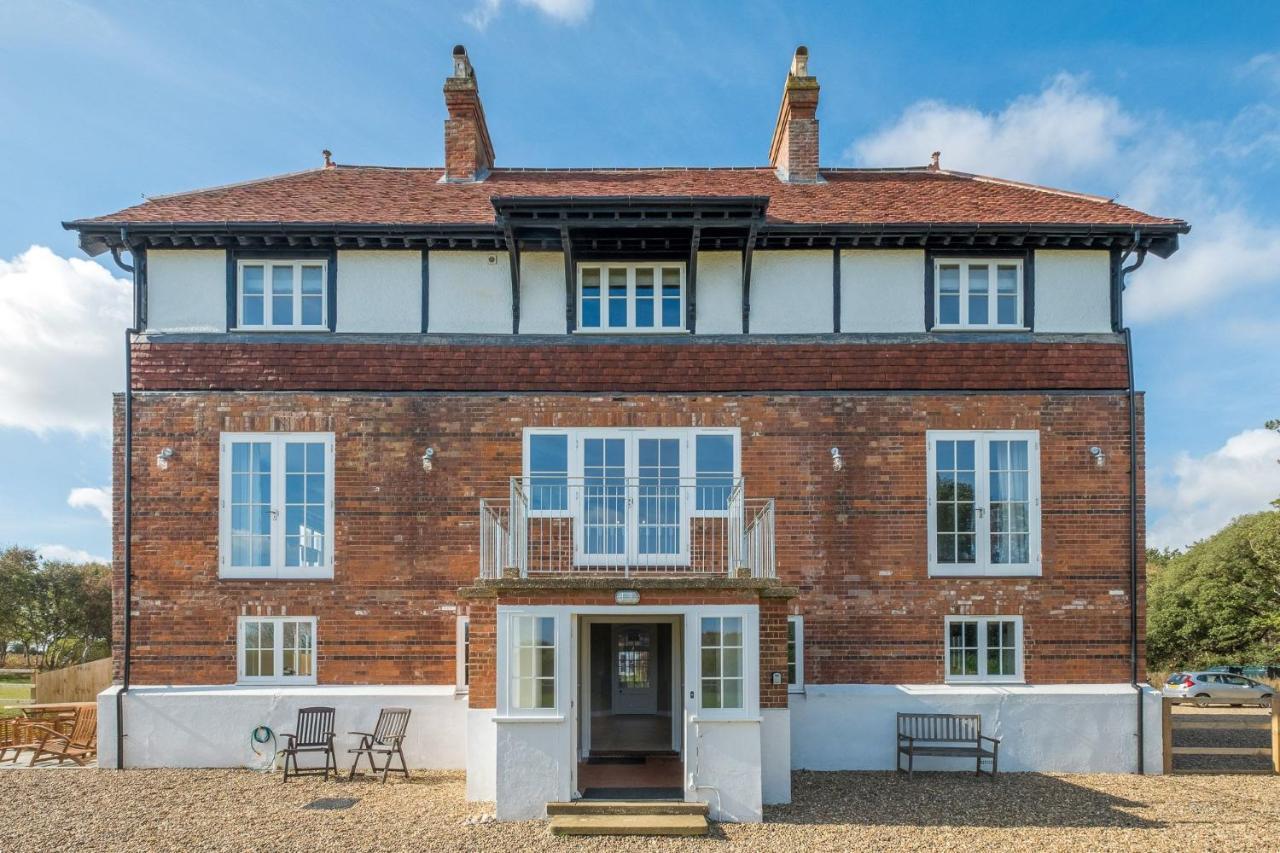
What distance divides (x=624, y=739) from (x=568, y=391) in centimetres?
504

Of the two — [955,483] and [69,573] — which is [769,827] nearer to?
[955,483]

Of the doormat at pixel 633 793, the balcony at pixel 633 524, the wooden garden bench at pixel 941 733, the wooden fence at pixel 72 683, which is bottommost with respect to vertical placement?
the wooden fence at pixel 72 683

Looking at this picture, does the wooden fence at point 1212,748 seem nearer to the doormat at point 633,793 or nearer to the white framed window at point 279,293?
the doormat at point 633,793

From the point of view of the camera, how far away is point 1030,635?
11.6 m

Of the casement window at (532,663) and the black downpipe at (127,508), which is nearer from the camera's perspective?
the casement window at (532,663)

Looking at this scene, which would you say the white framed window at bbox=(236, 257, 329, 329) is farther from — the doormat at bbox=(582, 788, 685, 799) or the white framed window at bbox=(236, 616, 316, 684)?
the doormat at bbox=(582, 788, 685, 799)

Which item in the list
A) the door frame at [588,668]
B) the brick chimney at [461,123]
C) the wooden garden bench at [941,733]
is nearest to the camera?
the door frame at [588,668]

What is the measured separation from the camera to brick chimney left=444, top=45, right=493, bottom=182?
14.1 metres

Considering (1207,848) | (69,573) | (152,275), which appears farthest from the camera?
(69,573)

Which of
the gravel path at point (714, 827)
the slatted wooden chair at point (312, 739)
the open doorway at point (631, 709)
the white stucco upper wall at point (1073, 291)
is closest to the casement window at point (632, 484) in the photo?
the open doorway at point (631, 709)

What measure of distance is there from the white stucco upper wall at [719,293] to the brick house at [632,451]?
1.6 inches

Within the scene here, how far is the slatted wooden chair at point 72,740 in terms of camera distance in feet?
37.9

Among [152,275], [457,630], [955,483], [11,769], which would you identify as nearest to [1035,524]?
[955,483]

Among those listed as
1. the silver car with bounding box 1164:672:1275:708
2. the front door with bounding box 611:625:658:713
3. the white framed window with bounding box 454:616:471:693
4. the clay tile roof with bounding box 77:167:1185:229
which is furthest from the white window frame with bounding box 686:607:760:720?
the silver car with bounding box 1164:672:1275:708
